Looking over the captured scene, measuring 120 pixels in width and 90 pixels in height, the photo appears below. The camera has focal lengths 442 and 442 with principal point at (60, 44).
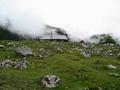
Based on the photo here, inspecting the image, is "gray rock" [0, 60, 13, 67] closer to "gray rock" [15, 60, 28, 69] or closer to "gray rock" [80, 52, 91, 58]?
"gray rock" [15, 60, 28, 69]

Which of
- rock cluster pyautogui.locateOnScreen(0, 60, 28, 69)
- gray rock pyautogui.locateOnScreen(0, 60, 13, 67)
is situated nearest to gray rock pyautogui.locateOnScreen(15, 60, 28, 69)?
rock cluster pyautogui.locateOnScreen(0, 60, 28, 69)

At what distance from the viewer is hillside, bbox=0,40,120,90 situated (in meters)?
41.8

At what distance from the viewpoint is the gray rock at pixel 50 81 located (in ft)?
134

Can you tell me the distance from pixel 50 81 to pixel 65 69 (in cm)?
853

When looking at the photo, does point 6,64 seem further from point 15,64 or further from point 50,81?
point 50,81

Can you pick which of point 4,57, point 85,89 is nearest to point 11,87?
point 85,89

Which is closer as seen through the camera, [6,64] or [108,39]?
[6,64]

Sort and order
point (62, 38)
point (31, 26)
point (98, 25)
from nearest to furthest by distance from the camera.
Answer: point (62, 38)
point (31, 26)
point (98, 25)

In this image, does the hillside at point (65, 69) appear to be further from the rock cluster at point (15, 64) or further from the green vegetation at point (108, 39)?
the green vegetation at point (108, 39)

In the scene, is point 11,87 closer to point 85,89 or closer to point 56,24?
point 85,89

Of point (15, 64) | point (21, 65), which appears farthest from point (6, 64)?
point (21, 65)

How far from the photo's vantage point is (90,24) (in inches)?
4021

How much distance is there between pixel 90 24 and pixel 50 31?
565 inches

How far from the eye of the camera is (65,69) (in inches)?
1950
